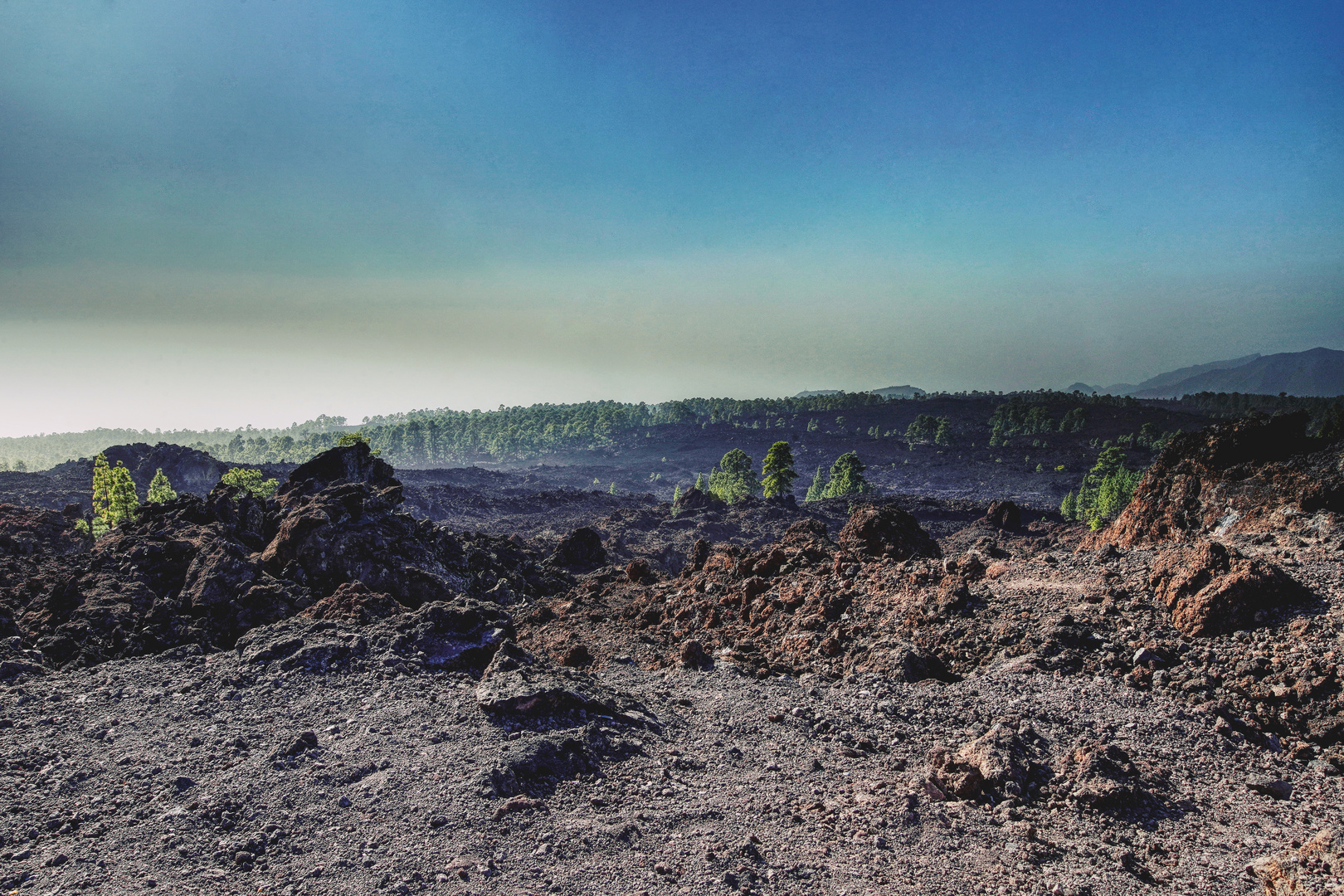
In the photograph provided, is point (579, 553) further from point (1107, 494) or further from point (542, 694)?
point (1107, 494)

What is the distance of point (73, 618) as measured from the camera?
13492 millimetres

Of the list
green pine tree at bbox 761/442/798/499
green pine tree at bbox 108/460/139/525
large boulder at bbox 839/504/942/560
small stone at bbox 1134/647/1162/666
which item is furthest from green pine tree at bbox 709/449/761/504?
small stone at bbox 1134/647/1162/666

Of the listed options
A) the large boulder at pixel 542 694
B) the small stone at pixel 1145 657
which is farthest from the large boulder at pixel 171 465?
the small stone at pixel 1145 657

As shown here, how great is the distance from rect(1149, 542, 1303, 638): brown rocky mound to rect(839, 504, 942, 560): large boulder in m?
6.80

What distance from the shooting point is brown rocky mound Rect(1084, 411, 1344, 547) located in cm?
1255

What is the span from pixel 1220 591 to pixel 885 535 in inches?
330

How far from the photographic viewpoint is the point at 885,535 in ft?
59.2

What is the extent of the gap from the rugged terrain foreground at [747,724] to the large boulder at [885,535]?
476 mm

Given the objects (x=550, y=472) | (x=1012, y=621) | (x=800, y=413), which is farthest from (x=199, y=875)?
(x=800, y=413)

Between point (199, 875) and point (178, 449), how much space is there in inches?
3598

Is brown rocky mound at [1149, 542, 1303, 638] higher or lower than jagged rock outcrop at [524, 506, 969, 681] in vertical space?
higher

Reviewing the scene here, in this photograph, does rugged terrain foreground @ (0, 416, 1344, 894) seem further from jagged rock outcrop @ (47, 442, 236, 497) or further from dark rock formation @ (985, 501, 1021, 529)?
jagged rock outcrop @ (47, 442, 236, 497)

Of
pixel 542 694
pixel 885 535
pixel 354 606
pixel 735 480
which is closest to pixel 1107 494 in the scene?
pixel 735 480

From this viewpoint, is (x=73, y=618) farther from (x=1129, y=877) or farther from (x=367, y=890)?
(x=1129, y=877)
